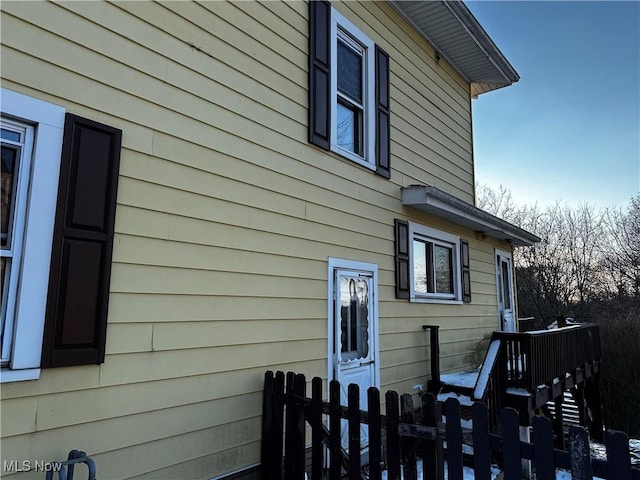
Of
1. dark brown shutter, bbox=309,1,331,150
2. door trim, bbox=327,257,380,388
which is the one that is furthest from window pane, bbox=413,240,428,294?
dark brown shutter, bbox=309,1,331,150

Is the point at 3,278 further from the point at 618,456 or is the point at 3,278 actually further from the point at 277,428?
the point at 618,456

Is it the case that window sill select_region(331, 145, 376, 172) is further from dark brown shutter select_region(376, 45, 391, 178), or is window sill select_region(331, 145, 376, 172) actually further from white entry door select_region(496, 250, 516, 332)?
white entry door select_region(496, 250, 516, 332)

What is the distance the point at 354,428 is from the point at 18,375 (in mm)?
2165

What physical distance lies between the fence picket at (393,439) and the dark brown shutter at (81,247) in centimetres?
192

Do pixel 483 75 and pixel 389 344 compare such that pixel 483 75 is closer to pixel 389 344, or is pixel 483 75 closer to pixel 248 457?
pixel 389 344

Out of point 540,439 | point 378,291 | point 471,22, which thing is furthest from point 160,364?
point 471,22

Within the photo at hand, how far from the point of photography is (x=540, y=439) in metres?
2.54

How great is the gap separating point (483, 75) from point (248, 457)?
808 centimetres

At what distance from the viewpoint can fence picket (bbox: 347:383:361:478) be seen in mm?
3250

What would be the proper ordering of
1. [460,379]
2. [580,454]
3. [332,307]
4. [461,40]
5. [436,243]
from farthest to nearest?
1. [461,40]
2. [436,243]
3. [460,379]
4. [332,307]
5. [580,454]

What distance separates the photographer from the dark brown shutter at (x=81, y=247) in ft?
8.49

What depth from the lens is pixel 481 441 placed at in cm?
279

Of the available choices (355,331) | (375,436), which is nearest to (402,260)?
(355,331)

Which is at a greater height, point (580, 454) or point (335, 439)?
point (580, 454)
